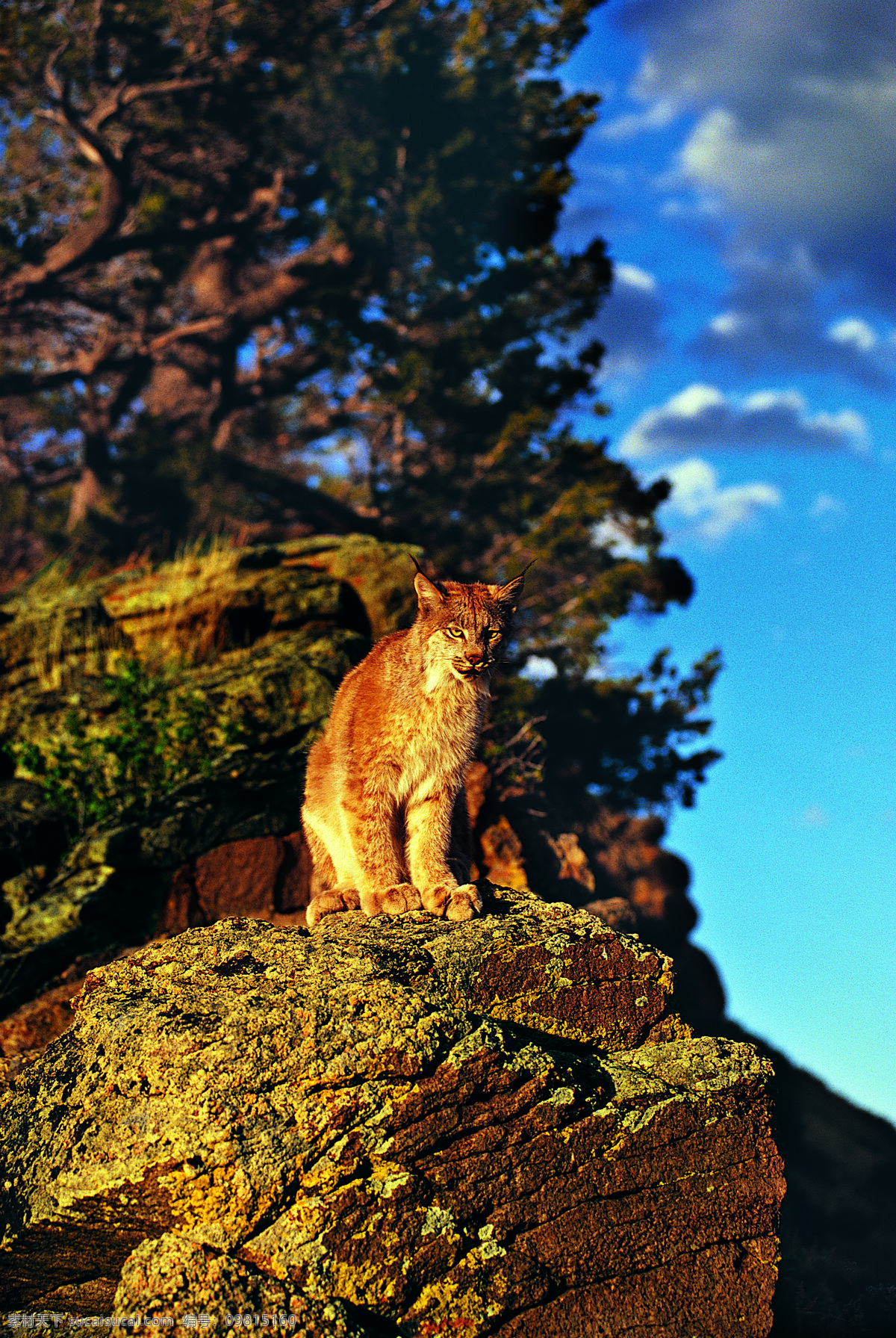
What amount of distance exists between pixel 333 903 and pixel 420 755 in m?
1.06

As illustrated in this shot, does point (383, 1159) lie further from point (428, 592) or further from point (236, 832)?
point (236, 832)

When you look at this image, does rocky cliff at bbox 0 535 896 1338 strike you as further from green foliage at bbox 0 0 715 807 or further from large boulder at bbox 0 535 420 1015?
green foliage at bbox 0 0 715 807

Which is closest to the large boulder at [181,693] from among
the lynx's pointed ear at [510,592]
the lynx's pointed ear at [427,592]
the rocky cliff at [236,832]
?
the rocky cliff at [236,832]

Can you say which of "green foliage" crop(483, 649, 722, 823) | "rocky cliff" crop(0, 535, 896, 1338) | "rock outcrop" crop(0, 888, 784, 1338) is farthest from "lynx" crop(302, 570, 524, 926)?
"green foliage" crop(483, 649, 722, 823)

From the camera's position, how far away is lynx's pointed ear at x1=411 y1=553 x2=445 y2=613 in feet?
19.9

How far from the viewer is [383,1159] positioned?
4.31 metres

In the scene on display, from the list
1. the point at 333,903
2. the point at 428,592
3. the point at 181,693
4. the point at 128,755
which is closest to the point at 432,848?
the point at 333,903

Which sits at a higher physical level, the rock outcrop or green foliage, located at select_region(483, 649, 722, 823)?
green foliage, located at select_region(483, 649, 722, 823)

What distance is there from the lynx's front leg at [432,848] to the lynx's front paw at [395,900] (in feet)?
0.28

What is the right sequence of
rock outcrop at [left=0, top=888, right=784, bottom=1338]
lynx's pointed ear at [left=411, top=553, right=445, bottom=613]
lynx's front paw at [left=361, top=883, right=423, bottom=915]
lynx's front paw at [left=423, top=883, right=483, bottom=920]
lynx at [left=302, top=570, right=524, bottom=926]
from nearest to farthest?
rock outcrop at [left=0, top=888, right=784, bottom=1338], lynx's front paw at [left=423, top=883, right=483, bottom=920], lynx's front paw at [left=361, top=883, right=423, bottom=915], lynx at [left=302, top=570, right=524, bottom=926], lynx's pointed ear at [left=411, top=553, right=445, bottom=613]

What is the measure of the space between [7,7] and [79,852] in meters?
19.6

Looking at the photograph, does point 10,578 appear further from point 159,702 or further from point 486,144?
point 486,144

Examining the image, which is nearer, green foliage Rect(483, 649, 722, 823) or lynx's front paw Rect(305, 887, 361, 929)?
lynx's front paw Rect(305, 887, 361, 929)

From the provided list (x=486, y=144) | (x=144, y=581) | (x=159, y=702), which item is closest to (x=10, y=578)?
(x=144, y=581)
